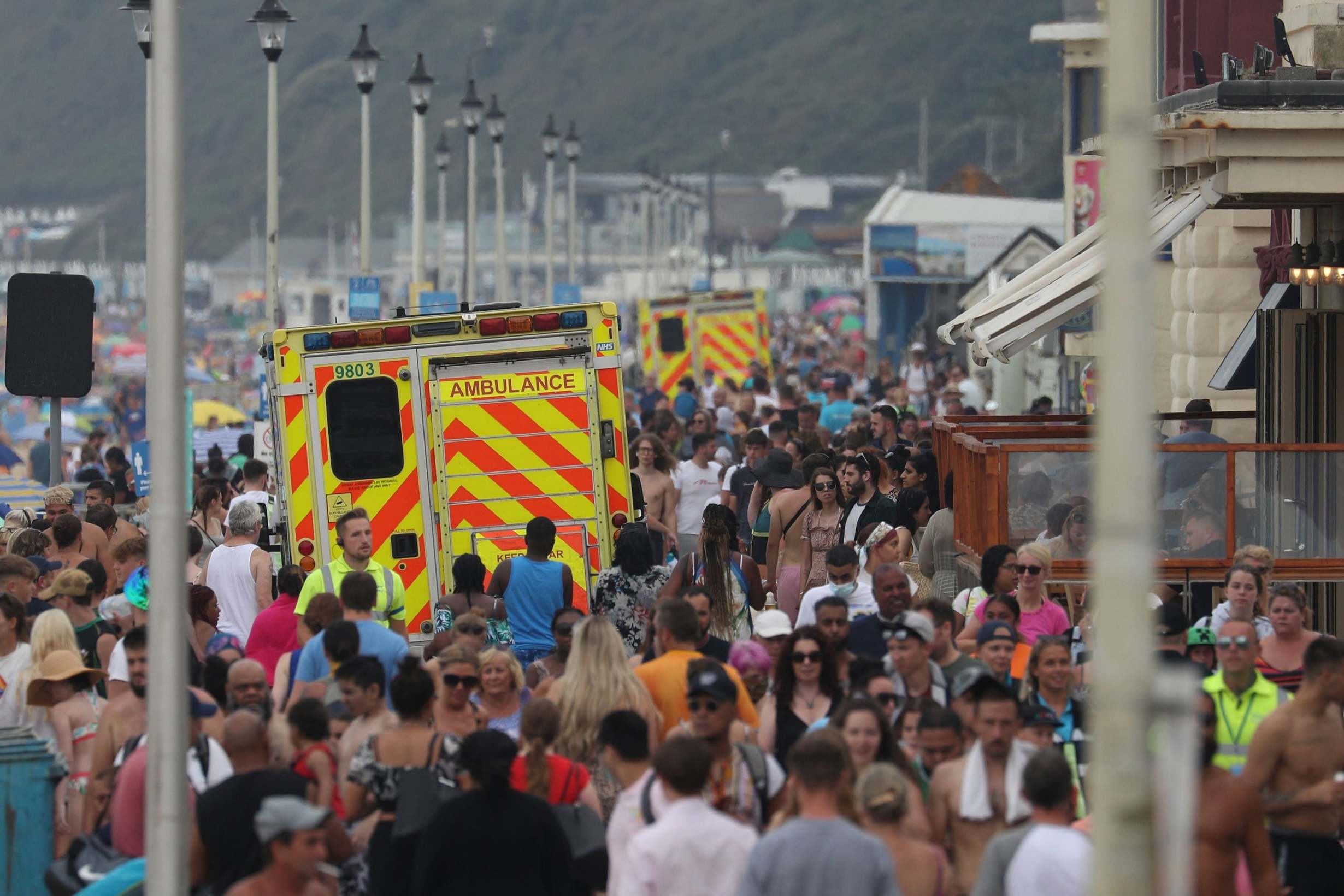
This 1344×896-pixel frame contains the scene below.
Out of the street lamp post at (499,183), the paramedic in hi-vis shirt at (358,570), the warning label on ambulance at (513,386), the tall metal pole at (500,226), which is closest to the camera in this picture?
the paramedic in hi-vis shirt at (358,570)

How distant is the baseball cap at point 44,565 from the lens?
12250 mm

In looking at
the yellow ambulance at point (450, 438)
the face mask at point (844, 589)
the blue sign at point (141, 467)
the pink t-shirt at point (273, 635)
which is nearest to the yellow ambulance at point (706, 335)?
the blue sign at point (141, 467)

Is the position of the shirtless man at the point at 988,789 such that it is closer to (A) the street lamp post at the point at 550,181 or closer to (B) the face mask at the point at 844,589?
(B) the face mask at the point at 844,589

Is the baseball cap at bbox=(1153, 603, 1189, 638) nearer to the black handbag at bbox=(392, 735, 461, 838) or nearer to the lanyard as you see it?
the lanyard

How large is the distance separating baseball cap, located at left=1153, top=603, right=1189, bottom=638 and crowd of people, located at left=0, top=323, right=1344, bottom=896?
15 millimetres

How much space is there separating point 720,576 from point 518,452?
2750mm

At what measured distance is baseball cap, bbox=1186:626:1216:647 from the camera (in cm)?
945

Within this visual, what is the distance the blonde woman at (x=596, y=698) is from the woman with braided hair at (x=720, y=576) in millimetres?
3112

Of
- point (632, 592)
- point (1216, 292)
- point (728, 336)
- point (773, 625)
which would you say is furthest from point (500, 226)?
point (773, 625)

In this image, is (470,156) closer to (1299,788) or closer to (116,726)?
(116,726)

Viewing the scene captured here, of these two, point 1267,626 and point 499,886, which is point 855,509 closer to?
point 1267,626

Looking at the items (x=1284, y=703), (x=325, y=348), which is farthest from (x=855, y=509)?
(x=1284, y=703)

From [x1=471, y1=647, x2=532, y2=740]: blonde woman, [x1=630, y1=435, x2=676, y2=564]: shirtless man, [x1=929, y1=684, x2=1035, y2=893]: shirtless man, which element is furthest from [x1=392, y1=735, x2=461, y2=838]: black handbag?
[x1=630, y1=435, x2=676, y2=564]: shirtless man

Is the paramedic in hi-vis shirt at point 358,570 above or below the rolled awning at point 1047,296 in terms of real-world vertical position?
below
